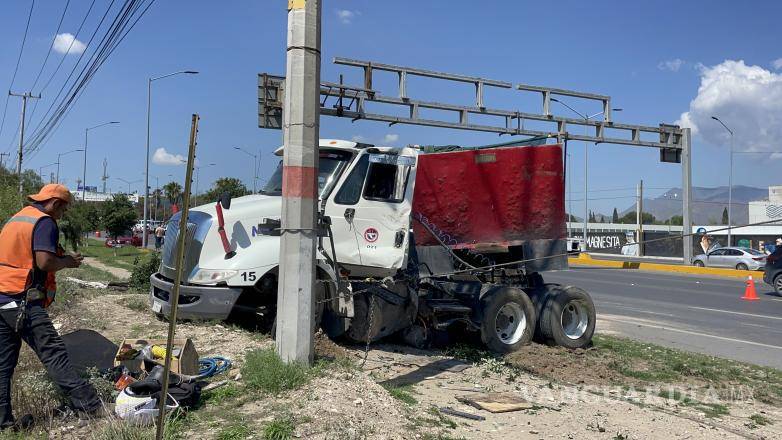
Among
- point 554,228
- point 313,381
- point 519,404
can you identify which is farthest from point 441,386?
point 554,228

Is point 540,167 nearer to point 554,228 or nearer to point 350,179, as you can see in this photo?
point 554,228

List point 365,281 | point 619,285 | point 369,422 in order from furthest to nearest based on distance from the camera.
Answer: point 619,285 < point 365,281 < point 369,422

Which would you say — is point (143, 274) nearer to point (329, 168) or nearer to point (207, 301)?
point (207, 301)

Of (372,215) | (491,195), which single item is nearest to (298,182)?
(372,215)

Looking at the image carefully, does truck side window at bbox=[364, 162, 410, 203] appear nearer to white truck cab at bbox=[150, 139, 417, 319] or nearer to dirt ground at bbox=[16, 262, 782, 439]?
white truck cab at bbox=[150, 139, 417, 319]

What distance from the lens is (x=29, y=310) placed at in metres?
4.70

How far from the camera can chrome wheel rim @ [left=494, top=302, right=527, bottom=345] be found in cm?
909

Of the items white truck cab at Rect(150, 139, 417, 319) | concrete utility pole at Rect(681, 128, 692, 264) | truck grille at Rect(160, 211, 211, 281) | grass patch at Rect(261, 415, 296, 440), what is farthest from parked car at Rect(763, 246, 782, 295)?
grass patch at Rect(261, 415, 296, 440)

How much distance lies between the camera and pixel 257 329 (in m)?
8.64

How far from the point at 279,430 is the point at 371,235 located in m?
4.20

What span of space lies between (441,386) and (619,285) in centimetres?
1710

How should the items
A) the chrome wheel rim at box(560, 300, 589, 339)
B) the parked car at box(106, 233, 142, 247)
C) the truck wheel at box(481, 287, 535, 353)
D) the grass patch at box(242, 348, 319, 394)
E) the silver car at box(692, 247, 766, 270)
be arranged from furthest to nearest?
the parked car at box(106, 233, 142, 247), the silver car at box(692, 247, 766, 270), the chrome wheel rim at box(560, 300, 589, 339), the truck wheel at box(481, 287, 535, 353), the grass patch at box(242, 348, 319, 394)

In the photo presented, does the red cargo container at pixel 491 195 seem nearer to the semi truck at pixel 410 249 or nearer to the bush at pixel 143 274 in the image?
the semi truck at pixel 410 249

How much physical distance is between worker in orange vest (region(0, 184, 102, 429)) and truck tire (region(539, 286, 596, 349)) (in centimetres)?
660
